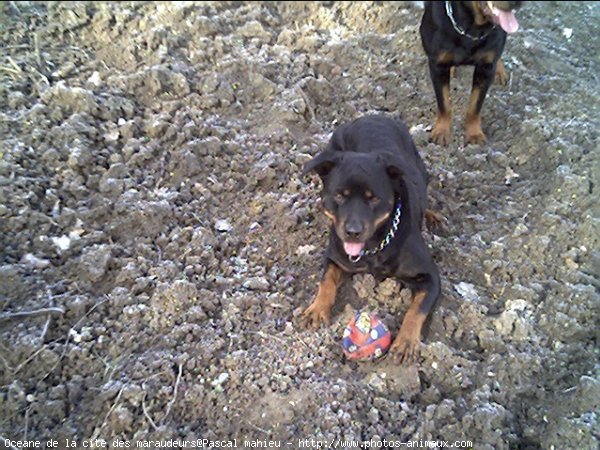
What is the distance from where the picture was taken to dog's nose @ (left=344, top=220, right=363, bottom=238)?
2.92 metres

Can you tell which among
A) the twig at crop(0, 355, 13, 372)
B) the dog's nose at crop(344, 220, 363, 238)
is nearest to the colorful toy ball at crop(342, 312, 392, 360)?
the dog's nose at crop(344, 220, 363, 238)

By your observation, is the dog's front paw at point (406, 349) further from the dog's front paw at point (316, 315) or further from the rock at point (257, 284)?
the rock at point (257, 284)

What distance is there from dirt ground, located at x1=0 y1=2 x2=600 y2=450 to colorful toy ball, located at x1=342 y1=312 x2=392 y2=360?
83mm

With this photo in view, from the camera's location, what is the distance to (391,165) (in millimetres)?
3004

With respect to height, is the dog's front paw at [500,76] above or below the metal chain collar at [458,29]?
below

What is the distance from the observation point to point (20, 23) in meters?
4.81

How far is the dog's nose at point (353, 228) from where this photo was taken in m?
2.92

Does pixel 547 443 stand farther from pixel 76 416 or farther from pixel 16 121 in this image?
pixel 16 121

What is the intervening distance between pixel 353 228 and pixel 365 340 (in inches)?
24.2

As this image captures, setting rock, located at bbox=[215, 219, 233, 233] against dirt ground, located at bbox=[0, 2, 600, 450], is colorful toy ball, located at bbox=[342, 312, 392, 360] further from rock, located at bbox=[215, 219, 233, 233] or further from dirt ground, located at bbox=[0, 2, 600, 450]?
rock, located at bbox=[215, 219, 233, 233]

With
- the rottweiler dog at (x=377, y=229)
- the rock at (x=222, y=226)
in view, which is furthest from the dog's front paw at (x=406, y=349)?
the rock at (x=222, y=226)

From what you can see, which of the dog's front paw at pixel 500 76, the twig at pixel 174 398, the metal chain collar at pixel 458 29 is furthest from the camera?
the dog's front paw at pixel 500 76

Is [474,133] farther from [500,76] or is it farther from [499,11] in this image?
[499,11]

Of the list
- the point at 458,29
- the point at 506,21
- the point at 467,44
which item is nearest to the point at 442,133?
the point at 467,44
